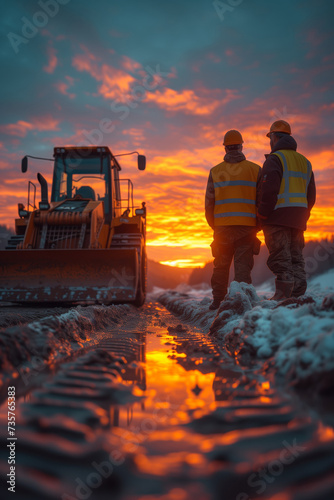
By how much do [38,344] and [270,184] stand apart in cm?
319

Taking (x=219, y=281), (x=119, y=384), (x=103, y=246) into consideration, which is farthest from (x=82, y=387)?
(x=103, y=246)

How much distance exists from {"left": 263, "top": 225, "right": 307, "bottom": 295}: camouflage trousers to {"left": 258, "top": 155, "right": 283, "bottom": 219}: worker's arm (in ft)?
0.89

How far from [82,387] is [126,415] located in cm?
40

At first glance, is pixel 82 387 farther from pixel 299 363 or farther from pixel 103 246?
pixel 103 246

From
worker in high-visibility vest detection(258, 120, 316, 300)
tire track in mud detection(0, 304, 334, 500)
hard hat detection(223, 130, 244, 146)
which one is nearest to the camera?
tire track in mud detection(0, 304, 334, 500)

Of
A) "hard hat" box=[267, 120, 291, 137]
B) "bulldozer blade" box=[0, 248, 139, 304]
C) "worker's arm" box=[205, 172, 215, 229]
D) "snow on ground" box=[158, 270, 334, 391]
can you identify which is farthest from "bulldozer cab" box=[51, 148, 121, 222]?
"snow on ground" box=[158, 270, 334, 391]

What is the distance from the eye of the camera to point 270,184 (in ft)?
14.3

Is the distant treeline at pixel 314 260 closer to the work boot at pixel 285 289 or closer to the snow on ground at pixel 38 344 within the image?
the work boot at pixel 285 289

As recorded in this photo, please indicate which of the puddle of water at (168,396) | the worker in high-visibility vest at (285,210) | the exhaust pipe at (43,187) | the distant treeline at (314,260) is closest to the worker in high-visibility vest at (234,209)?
the worker in high-visibility vest at (285,210)

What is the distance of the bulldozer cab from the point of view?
28.5 feet

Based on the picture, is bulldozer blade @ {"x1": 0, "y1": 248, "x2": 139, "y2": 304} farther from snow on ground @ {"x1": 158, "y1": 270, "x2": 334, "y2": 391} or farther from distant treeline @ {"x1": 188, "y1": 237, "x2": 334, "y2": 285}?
distant treeline @ {"x1": 188, "y1": 237, "x2": 334, "y2": 285}

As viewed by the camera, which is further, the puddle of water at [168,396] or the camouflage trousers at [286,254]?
the camouflage trousers at [286,254]

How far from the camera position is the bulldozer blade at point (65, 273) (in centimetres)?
685

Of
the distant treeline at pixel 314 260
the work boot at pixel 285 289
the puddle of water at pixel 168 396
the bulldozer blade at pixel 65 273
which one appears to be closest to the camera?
the puddle of water at pixel 168 396
